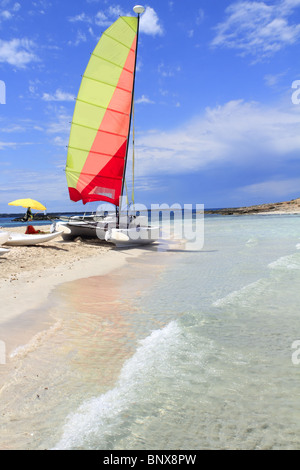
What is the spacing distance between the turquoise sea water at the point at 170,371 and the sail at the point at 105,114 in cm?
1024

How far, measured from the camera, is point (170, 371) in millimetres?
4090

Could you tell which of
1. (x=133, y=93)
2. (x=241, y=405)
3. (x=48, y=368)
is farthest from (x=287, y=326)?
(x=133, y=93)

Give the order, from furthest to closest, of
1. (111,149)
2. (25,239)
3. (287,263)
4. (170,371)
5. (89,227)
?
(111,149) → (89,227) → (25,239) → (287,263) → (170,371)

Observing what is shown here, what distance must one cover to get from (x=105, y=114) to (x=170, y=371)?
49.5ft

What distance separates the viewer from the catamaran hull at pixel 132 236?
622 inches

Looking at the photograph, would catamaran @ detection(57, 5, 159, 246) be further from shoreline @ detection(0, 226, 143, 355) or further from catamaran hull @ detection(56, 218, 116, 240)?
shoreline @ detection(0, 226, 143, 355)

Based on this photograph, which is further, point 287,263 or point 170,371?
point 287,263

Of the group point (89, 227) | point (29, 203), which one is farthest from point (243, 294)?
point (29, 203)

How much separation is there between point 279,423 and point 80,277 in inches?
290

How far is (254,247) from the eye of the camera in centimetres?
1698

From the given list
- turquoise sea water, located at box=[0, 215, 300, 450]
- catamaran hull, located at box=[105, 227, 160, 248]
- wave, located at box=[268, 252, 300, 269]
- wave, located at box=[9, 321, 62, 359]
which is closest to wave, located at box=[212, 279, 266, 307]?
turquoise sea water, located at box=[0, 215, 300, 450]

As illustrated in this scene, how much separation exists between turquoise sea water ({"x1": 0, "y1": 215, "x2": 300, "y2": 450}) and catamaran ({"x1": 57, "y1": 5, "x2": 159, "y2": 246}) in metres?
9.42

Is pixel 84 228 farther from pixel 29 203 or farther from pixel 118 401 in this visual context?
pixel 118 401
